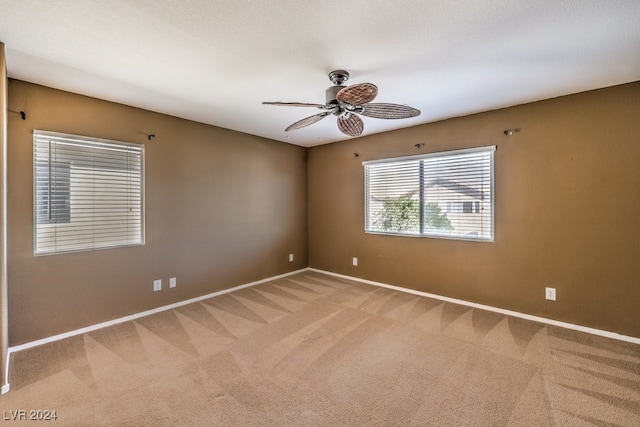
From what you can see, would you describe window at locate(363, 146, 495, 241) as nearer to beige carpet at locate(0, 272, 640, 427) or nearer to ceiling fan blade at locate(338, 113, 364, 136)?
beige carpet at locate(0, 272, 640, 427)

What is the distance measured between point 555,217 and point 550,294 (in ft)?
2.71

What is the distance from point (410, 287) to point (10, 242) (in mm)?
4385

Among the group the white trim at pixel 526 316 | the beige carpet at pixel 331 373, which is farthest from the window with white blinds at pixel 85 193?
the white trim at pixel 526 316

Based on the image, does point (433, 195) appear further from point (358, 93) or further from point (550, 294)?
point (358, 93)

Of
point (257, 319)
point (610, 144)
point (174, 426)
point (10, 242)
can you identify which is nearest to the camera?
point (174, 426)

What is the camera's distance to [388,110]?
2219 millimetres

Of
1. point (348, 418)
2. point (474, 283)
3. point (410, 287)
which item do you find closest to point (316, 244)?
point (410, 287)

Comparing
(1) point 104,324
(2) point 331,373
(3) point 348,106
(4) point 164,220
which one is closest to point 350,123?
(3) point 348,106

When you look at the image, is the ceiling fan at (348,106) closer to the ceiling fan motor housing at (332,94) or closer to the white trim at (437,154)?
the ceiling fan motor housing at (332,94)

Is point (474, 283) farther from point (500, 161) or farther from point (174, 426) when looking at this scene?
point (174, 426)

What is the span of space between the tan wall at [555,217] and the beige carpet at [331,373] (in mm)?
367

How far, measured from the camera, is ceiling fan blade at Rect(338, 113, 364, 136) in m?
2.44

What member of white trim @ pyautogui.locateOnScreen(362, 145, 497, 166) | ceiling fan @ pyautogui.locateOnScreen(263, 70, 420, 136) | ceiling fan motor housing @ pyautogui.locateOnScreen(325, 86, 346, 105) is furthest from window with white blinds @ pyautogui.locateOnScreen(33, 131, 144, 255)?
white trim @ pyautogui.locateOnScreen(362, 145, 497, 166)

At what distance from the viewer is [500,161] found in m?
3.18
